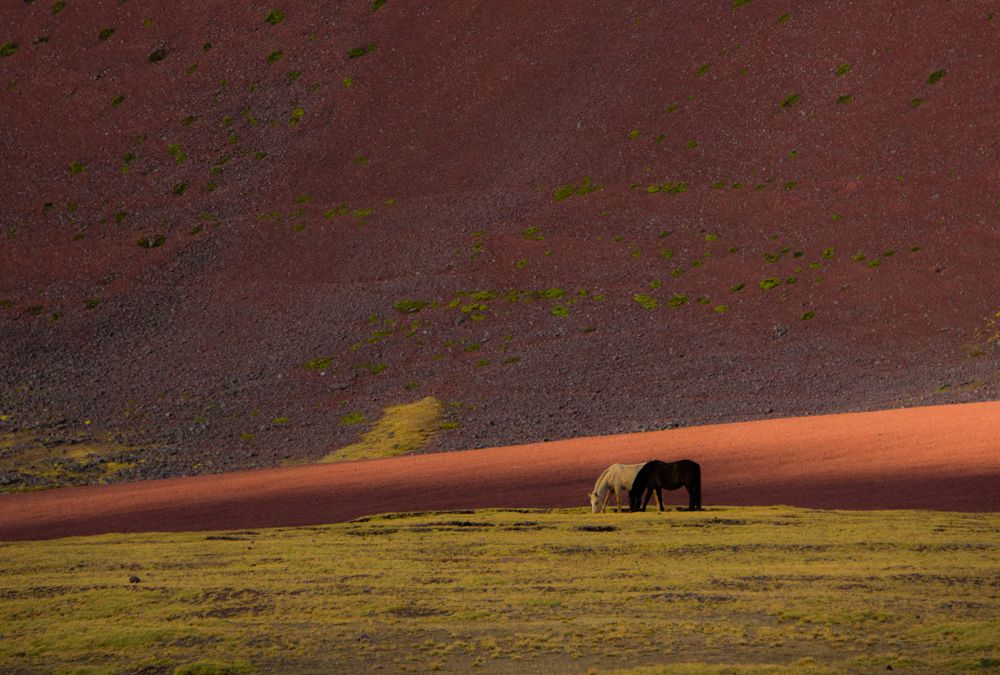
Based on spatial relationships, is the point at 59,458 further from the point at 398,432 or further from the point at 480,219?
the point at 480,219

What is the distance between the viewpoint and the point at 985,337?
5700cm

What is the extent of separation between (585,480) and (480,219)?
40773mm

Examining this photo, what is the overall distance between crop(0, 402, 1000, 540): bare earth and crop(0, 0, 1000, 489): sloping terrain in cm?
768

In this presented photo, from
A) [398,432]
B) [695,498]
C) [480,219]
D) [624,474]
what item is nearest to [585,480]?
[624,474]

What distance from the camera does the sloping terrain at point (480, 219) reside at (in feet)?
184

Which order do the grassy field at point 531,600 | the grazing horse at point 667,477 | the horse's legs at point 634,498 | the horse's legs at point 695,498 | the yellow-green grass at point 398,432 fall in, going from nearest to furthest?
the grassy field at point 531,600 → the grazing horse at point 667,477 → the horse's legs at point 695,498 → the horse's legs at point 634,498 → the yellow-green grass at point 398,432

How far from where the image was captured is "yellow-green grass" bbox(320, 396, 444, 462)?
161 ft

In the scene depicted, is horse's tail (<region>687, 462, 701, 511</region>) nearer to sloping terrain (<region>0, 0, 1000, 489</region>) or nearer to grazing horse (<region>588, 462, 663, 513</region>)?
grazing horse (<region>588, 462, 663, 513</region>)

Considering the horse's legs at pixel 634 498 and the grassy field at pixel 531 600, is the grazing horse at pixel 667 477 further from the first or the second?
the grassy field at pixel 531 600

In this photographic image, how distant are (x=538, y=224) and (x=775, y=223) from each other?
12656 millimetres

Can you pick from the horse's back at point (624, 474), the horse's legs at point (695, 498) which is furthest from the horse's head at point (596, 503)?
the horse's legs at point (695, 498)

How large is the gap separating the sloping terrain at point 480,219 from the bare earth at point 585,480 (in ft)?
25.2

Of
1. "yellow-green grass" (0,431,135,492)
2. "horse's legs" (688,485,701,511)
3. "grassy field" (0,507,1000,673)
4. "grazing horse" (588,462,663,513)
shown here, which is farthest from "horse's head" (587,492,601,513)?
"yellow-green grass" (0,431,135,492)

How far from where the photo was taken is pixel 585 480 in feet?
107
